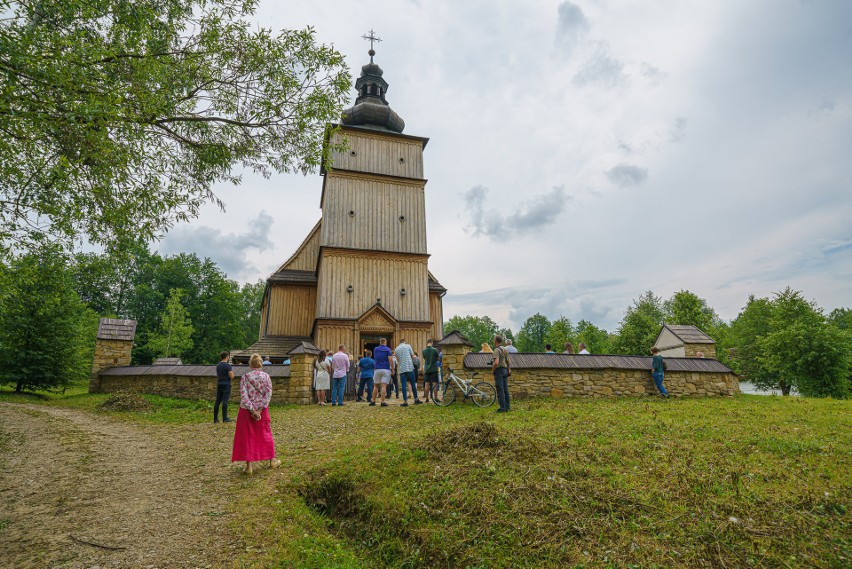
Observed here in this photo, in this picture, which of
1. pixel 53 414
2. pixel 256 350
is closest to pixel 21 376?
pixel 53 414

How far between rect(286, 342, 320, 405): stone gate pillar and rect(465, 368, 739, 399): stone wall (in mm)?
5124

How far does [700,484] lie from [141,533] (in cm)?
572

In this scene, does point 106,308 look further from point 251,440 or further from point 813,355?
point 813,355

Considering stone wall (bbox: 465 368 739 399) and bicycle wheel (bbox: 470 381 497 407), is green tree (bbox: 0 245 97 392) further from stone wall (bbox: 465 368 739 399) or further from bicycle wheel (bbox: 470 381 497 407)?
stone wall (bbox: 465 368 739 399)

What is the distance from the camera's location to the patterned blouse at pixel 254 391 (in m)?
6.24

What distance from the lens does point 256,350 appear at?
20.9 m

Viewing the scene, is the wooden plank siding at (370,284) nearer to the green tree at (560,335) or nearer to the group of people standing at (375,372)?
the group of people standing at (375,372)

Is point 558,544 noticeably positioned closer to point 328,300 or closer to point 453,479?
point 453,479

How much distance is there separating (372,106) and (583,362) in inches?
760

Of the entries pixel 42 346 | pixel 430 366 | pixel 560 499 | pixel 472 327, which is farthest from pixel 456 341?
pixel 472 327

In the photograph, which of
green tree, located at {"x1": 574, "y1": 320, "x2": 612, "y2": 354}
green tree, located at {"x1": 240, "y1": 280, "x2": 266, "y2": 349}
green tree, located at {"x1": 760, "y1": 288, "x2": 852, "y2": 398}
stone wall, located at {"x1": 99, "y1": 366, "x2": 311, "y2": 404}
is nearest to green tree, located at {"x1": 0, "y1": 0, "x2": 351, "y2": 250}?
stone wall, located at {"x1": 99, "y1": 366, "x2": 311, "y2": 404}

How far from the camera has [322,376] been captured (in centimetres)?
1307

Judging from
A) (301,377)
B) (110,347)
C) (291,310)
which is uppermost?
(291,310)

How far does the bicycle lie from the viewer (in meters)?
10.8
